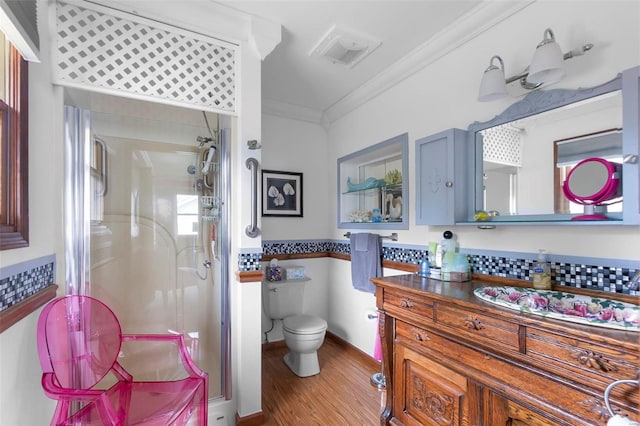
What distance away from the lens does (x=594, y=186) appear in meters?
1.21

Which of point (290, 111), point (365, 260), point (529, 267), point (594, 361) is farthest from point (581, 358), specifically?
point (290, 111)

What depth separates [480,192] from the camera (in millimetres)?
1688

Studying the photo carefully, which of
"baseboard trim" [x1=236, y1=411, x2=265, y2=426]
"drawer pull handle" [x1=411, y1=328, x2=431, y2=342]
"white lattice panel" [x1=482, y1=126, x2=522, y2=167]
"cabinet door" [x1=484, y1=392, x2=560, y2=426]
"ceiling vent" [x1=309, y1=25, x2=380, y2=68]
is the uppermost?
"ceiling vent" [x1=309, y1=25, x2=380, y2=68]

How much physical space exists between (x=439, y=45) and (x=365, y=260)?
166 cm

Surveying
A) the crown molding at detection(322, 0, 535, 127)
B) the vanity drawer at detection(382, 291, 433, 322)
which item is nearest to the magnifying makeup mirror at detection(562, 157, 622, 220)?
the vanity drawer at detection(382, 291, 433, 322)

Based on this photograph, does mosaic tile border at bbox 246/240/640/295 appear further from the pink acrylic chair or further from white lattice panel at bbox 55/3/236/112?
white lattice panel at bbox 55/3/236/112

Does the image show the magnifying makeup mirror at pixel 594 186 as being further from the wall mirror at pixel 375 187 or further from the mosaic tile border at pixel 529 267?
the wall mirror at pixel 375 187

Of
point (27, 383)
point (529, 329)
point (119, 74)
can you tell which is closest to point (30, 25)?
point (119, 74)

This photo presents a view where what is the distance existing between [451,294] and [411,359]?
0.45 metres

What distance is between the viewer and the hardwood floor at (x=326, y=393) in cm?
183

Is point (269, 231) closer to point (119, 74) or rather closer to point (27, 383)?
point (119, 74)

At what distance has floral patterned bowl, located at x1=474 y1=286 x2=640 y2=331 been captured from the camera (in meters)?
0.93

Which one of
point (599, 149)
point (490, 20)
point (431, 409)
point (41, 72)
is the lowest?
point (431, 409)

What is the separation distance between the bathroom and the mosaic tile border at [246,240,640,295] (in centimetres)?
3
